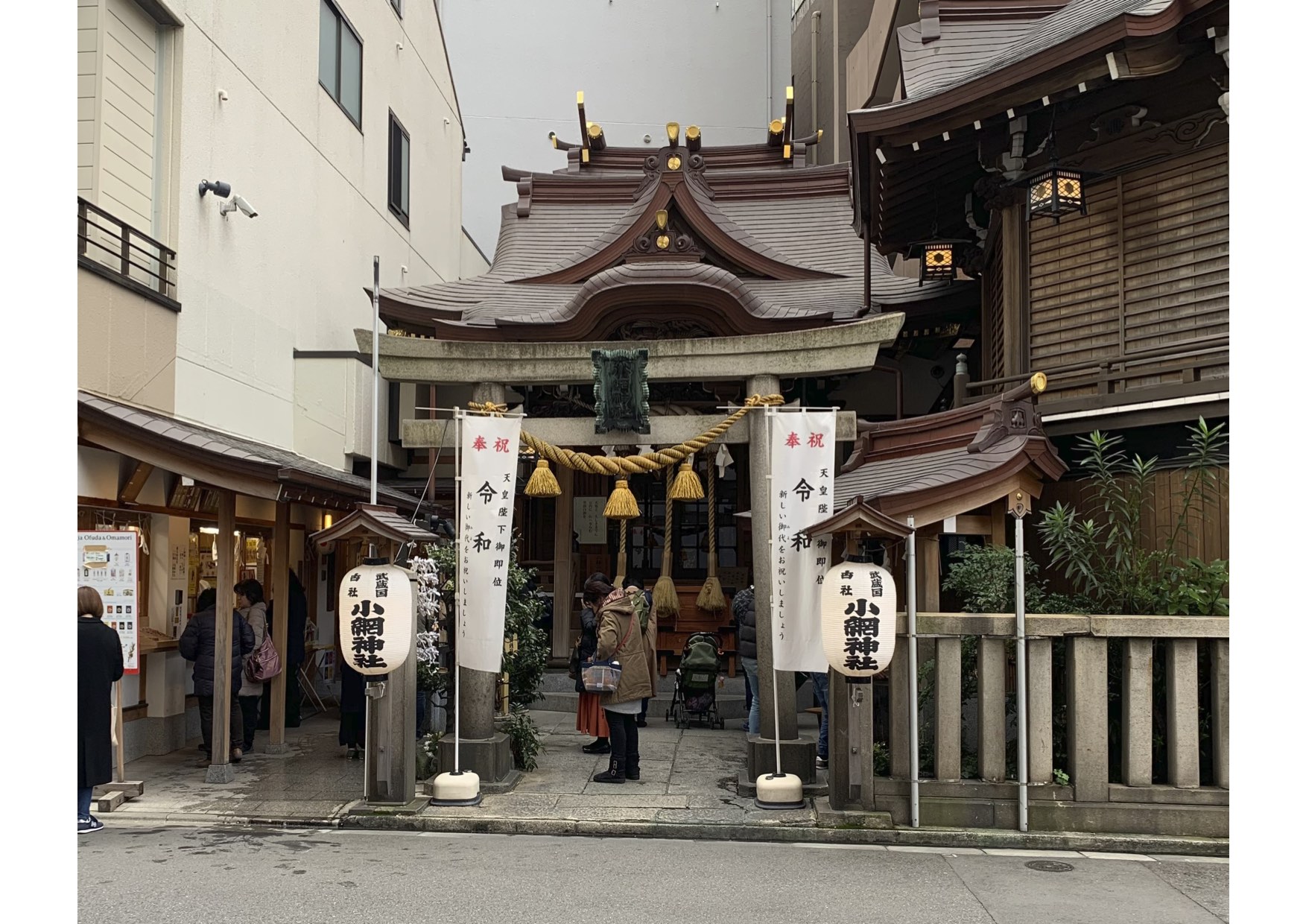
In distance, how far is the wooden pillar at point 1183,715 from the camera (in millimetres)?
8984

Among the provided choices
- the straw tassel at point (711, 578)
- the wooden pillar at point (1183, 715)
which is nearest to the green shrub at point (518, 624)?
the straw tassel at point (711, 578)

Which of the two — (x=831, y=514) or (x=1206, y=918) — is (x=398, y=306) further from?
(x=1206, y=918)

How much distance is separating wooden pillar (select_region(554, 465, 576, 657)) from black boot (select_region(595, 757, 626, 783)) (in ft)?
23.6

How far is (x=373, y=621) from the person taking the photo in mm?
9508

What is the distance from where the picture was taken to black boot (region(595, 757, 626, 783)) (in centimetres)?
1097

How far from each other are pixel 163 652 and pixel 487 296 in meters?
8.98

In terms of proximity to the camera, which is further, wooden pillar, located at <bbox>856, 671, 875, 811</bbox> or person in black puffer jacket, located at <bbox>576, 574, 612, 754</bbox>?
person in black puffer jacket, located at <bbox>576, 574, 612, 754</bbox>

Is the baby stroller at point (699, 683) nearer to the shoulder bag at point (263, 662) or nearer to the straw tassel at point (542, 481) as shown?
the straw tassel at point (542, 481)

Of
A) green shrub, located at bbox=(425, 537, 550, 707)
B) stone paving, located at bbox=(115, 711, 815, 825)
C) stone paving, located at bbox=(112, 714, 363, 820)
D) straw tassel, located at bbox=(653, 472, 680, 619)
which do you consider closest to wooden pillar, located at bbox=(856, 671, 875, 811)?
stone paving, located at bbox=(115, 711, 815, 825)

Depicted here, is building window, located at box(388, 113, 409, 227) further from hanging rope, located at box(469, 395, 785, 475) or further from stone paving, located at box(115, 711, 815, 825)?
stone paving, located at box(115, 711, 815, 825)

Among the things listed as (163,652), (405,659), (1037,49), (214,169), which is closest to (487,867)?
(405,659)

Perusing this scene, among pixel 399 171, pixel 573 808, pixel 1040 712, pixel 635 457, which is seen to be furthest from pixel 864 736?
pixel 399 171

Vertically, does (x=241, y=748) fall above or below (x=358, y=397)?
below

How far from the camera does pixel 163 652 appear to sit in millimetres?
11773
